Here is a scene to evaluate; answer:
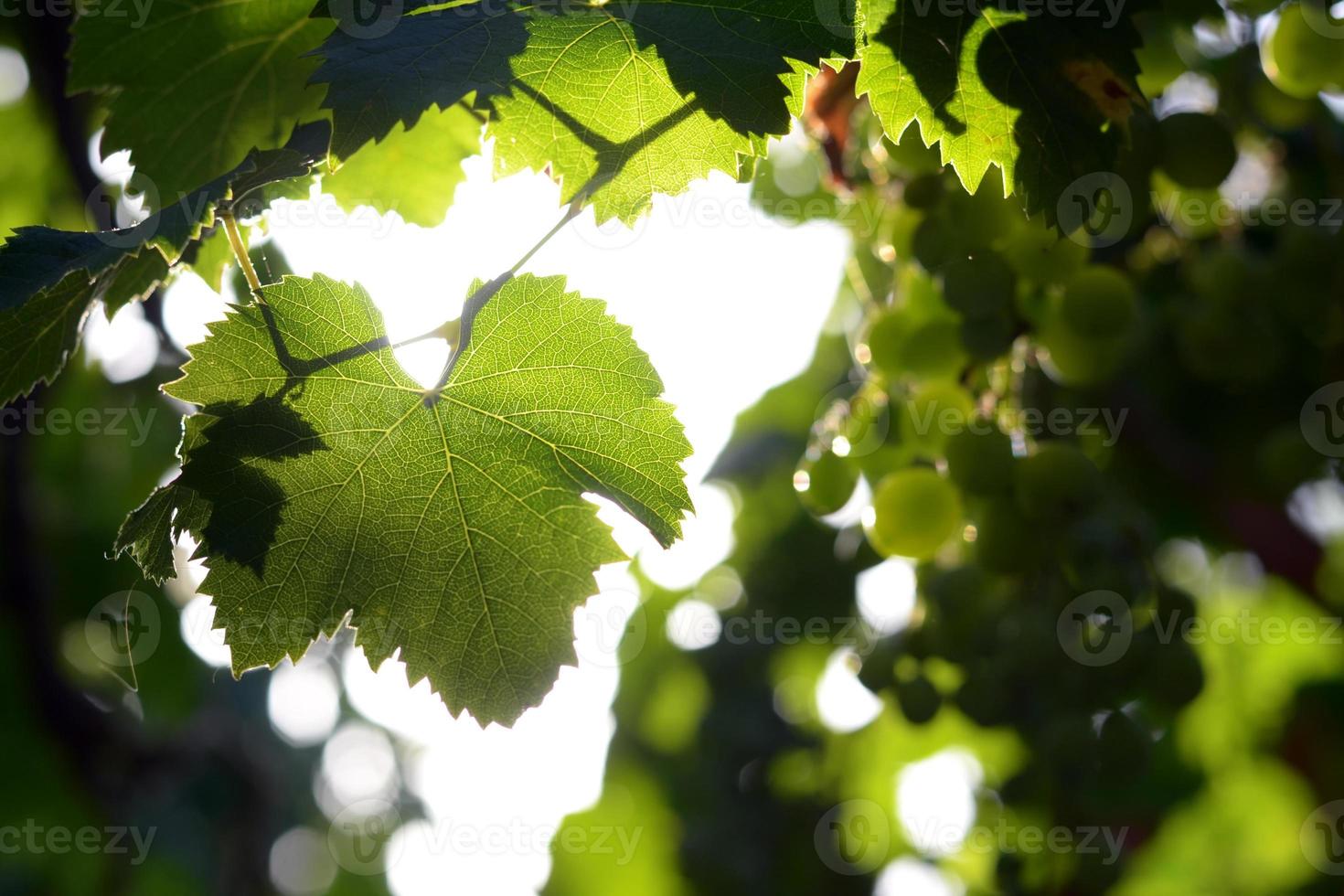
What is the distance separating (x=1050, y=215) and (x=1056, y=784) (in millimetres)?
891

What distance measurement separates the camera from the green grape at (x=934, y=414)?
140 centimetres

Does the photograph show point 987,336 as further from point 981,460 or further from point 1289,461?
point 1289,461

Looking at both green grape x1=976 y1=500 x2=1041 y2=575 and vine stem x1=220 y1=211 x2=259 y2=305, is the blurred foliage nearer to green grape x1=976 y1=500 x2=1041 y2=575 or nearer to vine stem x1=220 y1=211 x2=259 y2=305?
green grape x1=976 y1=500 x2=1041 y2=575

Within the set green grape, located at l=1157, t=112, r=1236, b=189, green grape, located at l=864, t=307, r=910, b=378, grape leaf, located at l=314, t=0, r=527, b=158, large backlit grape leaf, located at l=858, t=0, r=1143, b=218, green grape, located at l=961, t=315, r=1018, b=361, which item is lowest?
green grape, located at l=864, t=307, r=910, b=378

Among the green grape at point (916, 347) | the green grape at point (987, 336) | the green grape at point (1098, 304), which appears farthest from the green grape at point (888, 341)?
the green grape at point (1098, 304)

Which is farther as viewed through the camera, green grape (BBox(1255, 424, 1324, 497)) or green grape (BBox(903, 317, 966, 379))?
green grape (BBox(1255, 424, 1324, 497))

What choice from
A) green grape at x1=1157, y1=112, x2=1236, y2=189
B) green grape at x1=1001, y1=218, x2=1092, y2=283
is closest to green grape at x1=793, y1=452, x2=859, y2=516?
green grape at x1=1001, y1=218, x2=1092, y2=283

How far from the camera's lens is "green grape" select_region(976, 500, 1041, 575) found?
52.6 inches

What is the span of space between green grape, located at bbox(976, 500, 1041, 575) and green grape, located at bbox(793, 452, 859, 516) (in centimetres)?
19

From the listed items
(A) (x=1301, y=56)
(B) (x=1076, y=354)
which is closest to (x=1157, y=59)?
(A) (x=1301, y=56)

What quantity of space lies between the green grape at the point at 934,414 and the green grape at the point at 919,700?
1.11 feet

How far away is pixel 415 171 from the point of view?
3.90ft

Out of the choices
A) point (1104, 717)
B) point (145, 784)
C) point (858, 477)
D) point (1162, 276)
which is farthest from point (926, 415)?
point (145, 784)

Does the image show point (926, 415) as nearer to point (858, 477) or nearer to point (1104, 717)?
point (858, 477)
